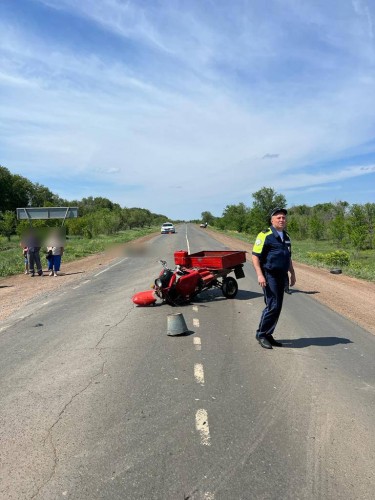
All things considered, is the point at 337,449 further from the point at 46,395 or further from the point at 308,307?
the point at 308,307

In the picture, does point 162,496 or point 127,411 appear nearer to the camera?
point 162,496

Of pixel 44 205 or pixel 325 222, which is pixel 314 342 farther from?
pixel 44 205

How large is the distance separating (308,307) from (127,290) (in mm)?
5142

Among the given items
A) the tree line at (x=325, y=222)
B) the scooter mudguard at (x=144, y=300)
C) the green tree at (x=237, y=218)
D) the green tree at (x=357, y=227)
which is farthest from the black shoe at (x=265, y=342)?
the green tree at (x=237, y=218)

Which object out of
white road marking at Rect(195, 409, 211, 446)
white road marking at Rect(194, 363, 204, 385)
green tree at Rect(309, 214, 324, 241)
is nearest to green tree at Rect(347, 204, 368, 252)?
green tree at Rect(309, 214, 324, 241)

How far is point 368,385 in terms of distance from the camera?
487cm

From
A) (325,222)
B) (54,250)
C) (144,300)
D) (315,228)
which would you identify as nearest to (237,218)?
(325,222)

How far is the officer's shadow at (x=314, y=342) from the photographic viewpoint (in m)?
6.47

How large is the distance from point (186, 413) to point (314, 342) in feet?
10.8

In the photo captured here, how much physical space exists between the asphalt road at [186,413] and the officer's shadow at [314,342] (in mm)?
31

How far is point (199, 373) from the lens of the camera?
5.16 meters

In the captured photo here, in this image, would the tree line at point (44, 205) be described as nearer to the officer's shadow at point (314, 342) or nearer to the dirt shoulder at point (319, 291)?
the dirt shoulder at point (319, 291)

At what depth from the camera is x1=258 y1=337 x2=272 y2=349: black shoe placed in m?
6.21

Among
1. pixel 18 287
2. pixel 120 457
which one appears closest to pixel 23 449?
pixel 120 457
